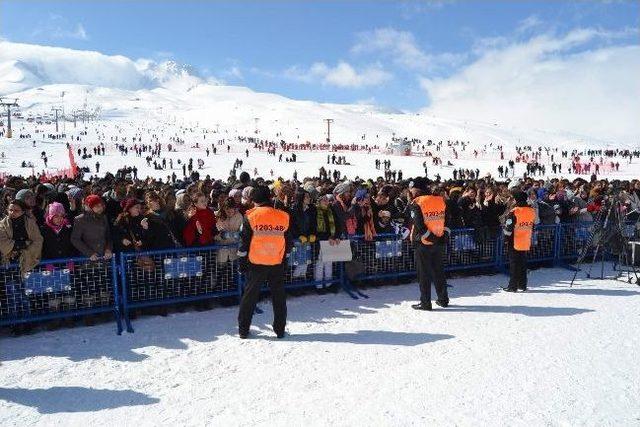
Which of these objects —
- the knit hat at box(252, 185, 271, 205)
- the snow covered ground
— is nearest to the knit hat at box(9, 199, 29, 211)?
the snow covered ground

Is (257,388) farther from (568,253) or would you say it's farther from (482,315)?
(568,253)

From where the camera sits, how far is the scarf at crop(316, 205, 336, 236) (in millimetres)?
7211

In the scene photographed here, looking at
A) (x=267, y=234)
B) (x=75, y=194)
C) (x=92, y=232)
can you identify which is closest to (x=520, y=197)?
(x=267, y=234)

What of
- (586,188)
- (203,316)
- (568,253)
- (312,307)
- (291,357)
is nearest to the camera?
(291,357)

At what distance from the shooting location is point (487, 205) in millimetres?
8531

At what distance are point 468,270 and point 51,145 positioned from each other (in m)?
69.7

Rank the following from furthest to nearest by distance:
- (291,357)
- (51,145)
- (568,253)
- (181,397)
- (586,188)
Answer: (51,145) < (586,188) < (568,253) < (291,357) < (181,397)

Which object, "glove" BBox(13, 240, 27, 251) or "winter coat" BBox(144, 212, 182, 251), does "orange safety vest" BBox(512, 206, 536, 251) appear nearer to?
"winter coat" BBox(144, 212, 182, 251)

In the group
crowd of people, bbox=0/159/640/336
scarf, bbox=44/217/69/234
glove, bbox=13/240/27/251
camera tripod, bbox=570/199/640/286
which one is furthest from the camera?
camera tripod, bbox=570/199/640/286

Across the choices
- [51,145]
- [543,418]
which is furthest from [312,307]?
[51,145]

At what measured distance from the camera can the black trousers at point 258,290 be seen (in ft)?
17.7

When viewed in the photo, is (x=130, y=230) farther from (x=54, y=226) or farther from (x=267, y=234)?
(x=267, y=234)

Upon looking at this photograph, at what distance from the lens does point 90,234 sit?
19.3ft

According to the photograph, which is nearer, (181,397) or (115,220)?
(181,397)
